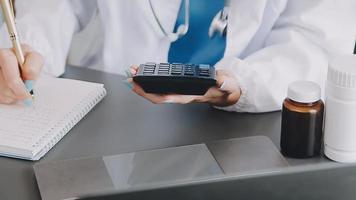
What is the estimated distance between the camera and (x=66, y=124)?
0.85 metres

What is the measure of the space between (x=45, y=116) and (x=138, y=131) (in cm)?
13

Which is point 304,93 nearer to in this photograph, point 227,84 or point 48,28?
point 227,84

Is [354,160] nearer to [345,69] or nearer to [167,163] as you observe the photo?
[345,69]

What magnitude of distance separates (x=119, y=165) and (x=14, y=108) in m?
0.22

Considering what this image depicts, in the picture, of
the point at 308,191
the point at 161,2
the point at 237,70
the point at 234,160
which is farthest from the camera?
the point at 161,2

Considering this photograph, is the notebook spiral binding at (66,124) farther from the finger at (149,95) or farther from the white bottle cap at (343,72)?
the white bottle cap at (343,72)

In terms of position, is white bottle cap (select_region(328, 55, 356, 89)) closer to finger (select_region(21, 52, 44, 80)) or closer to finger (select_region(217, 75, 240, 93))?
finger (select_region(217, 75, 240, 93))

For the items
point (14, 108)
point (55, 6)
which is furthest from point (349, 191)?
point (55, 6)

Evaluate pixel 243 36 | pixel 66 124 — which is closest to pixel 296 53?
pixel 243 36

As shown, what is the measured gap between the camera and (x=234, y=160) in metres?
0.77

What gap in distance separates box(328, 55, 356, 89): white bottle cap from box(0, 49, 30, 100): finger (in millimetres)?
417

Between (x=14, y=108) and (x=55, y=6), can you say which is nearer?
(x=14, y=108)

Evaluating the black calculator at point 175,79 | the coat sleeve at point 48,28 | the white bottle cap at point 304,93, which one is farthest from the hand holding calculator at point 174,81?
the coat sleeve at point 48,28

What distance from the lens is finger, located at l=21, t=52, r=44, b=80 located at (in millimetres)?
868
